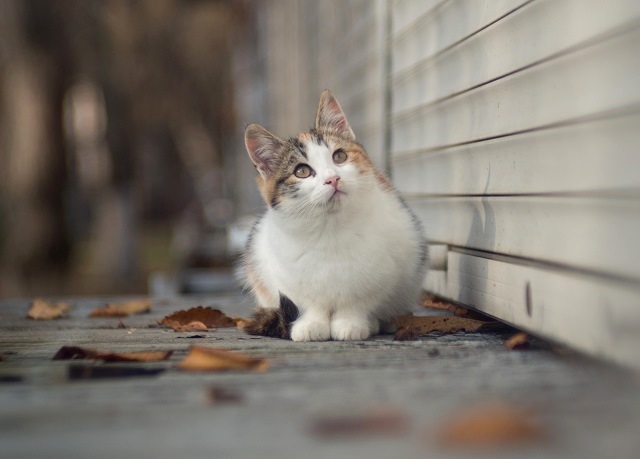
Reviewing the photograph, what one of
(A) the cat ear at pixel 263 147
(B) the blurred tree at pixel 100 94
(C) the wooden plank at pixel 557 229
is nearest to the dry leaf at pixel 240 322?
(A) the cat ear at pixel 263 147

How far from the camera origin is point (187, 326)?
3.02m

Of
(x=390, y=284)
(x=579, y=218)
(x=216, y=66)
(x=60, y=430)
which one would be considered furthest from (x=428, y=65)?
(x=216, y=66)

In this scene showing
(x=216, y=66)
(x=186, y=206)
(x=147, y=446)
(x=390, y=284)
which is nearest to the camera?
(x=147, y=446)

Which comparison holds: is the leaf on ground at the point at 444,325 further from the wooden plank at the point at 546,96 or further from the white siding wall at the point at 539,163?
the wooden plank at the point at 546,96

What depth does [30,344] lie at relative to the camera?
8.82 ft

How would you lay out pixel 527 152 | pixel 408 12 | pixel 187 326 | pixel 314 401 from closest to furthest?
pixel 314 401, pixel 527 152, pixel 187 326, pixel 408 12

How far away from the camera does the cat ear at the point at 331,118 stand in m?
3.08

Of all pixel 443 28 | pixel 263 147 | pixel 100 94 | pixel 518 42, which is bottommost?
pixel 263 147

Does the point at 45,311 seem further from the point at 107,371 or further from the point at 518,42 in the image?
the point at 518,42

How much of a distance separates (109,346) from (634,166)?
5.99 ft

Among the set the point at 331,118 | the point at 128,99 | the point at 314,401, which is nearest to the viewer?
the point at 314,401

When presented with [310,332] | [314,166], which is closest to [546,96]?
[314,166]

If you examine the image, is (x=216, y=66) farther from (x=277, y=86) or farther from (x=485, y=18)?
(x=485, y=18)

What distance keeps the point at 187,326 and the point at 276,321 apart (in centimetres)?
45
